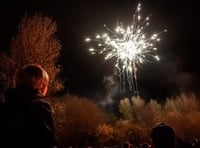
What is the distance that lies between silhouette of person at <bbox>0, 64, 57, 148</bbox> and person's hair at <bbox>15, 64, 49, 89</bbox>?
0.54ft

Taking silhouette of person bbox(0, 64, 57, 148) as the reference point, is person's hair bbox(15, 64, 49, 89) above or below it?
above

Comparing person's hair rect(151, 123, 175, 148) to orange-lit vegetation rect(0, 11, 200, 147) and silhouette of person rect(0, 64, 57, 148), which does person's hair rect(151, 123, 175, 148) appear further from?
orange-lit vegetation rect(0, 11, 200, 147)

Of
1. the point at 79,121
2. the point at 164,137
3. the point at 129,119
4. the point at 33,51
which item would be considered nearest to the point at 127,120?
the point at 129,119

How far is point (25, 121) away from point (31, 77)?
0.46 meters

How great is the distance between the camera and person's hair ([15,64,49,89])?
3166mm

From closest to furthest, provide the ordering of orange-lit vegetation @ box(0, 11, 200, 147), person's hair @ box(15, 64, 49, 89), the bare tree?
1. person's hair @ box(15, 64, 49, 89)
2. the bare tree
3. orange-lit vegetation @ box(0, 11, 200, 147)

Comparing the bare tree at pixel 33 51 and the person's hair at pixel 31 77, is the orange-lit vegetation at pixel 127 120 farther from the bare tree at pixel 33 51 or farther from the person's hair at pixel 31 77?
the person's hair at pixel 31 77

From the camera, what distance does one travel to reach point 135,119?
7038 cm

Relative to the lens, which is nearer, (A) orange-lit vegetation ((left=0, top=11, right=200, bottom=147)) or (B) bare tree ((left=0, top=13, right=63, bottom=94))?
(B) bare tree ((left=0, top=13, right=63, bottom=94))

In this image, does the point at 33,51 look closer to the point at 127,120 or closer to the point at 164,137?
the point at 164,137

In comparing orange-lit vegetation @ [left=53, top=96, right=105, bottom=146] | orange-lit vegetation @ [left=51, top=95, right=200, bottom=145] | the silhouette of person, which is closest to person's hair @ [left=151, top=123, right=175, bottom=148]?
the silhouette of person

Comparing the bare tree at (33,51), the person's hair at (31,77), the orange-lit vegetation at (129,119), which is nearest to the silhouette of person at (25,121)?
the person's hair at (31,77)

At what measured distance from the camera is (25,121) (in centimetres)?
290

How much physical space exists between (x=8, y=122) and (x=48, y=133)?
0.35 m
